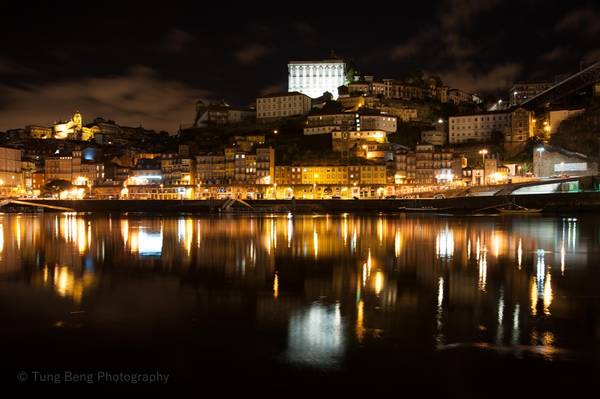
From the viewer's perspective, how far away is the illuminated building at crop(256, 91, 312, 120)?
86125 mm

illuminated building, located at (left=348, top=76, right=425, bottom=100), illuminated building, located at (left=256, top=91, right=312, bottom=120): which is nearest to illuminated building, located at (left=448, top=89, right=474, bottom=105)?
illuminated building, located at (left=348, top=76, right=425, bottom=100)

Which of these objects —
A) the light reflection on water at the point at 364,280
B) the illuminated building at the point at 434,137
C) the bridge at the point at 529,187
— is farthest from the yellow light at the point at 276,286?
the illuminated building at the point at 434,137

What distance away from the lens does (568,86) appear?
6838 centimetres

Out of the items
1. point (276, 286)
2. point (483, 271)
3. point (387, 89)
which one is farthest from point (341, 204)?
point (276, 286)

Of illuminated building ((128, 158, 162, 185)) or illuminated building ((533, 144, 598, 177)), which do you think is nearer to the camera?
illuminated building ((533, 144, 598, 177))

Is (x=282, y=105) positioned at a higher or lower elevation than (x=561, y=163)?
higher

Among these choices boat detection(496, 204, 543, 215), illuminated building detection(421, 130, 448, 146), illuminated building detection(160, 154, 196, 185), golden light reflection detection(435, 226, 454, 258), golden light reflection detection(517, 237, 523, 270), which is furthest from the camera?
illuminated building detection(421, 130, 448, 146)

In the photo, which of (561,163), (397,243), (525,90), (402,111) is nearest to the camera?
(397,243)

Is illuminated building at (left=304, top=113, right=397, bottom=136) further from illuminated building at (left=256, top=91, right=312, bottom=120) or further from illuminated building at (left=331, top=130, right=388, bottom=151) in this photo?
illuminated building at (left=256, top=91, right=312, bottom=120)

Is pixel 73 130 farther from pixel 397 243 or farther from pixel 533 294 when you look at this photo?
pixel 533 294

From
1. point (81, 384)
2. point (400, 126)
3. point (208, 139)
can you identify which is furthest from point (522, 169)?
point (81, 384)

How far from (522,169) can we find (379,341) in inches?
2320

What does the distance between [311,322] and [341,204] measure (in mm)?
47148

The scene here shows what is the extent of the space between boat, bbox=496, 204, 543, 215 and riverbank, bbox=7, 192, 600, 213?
64 centimetres
